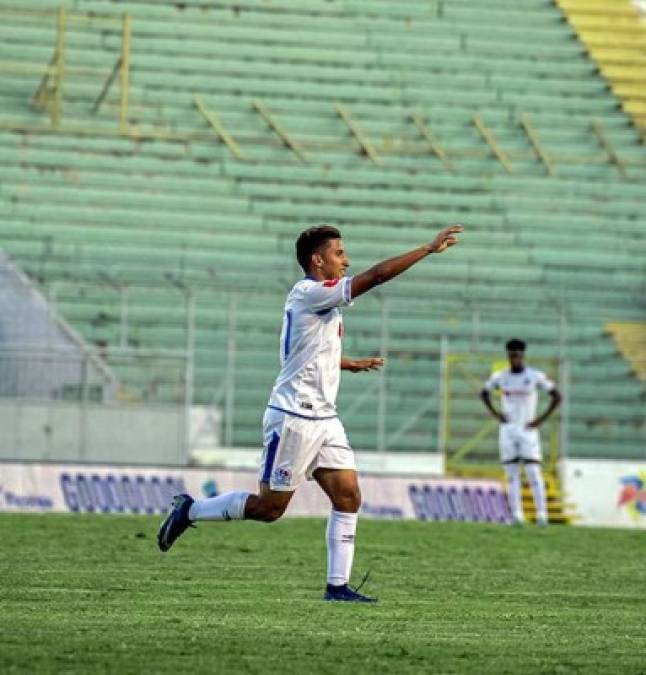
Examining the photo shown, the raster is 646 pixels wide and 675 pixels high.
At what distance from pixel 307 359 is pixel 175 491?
540 inches

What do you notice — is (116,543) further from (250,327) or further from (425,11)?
(425,11)

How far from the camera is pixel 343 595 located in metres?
11.5

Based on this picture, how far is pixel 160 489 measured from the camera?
82.0 feet

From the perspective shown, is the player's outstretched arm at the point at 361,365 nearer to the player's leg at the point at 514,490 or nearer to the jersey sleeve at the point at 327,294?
the jersey sleeve at the point at 327,294

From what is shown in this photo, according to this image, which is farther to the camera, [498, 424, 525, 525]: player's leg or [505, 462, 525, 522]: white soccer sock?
[498, 424, 525, 525]: player's leg

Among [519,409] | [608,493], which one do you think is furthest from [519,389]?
[608,493]

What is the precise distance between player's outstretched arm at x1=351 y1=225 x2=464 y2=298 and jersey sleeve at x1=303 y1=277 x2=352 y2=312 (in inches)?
11.1

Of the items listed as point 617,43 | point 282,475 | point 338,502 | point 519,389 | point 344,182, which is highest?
point 617,43

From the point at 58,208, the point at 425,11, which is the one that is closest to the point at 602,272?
the point at 425,11

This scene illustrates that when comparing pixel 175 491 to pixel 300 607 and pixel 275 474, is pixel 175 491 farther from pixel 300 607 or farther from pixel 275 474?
pixel 300 607

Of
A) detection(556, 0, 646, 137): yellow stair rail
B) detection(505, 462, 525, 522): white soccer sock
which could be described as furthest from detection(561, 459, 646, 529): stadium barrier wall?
detection(556, 0, 646, 137): yellow stair rail

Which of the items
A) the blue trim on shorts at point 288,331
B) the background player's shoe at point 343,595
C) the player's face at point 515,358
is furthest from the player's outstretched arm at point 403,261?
the player's face at point 515,358

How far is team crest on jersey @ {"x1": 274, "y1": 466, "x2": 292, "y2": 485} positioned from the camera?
451 inches

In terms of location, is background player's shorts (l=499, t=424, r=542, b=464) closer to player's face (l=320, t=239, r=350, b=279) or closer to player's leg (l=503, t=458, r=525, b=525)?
player's leg (l=503, t=458, r=525, b=525)
